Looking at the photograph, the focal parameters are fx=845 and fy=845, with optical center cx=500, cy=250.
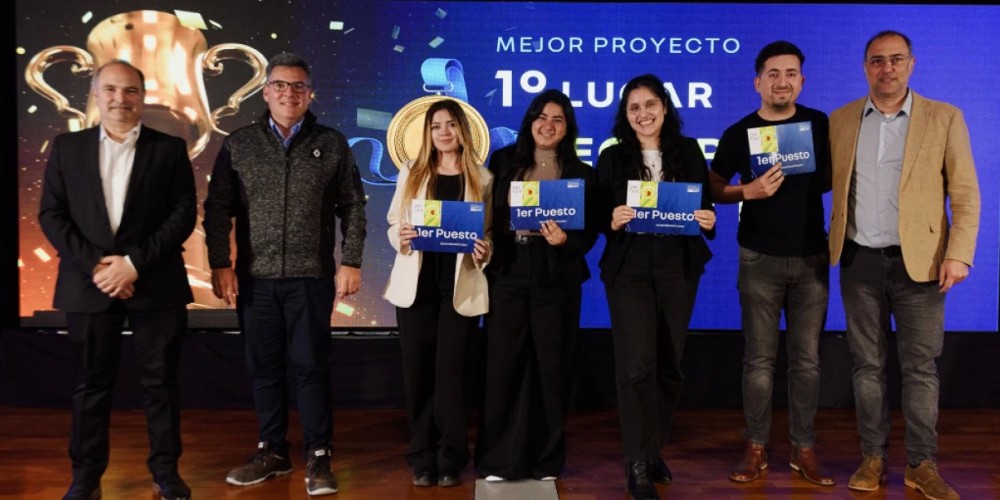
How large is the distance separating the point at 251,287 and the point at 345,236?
41 centimetres

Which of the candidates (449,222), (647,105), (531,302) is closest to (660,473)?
(531,302)

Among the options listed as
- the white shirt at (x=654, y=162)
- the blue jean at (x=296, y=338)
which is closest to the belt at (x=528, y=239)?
the white shirt at (x=654, y=162)

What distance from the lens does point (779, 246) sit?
3.29 metres

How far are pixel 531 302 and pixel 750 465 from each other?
1145 millimetres

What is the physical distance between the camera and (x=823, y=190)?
11.1ft

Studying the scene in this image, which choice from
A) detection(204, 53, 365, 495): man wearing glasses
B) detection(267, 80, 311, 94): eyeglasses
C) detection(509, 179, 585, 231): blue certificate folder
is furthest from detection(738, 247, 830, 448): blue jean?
detection(267, 80, 311, 94): eyeglasses

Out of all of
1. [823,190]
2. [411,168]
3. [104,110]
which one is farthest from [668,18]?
[104,110]

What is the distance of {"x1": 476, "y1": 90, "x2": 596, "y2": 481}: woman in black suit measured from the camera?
10.4 feet

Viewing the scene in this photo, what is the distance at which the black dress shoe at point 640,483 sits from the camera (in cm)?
312

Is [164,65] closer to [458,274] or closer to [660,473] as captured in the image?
[458,274]

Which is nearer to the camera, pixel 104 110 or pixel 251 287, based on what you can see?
pixel 104 110

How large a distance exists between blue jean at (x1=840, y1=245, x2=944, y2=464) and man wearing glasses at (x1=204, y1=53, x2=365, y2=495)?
196 centimetres

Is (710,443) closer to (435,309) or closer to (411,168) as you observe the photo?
(435,309)

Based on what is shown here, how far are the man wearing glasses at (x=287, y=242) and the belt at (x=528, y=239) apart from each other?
2.14ft
